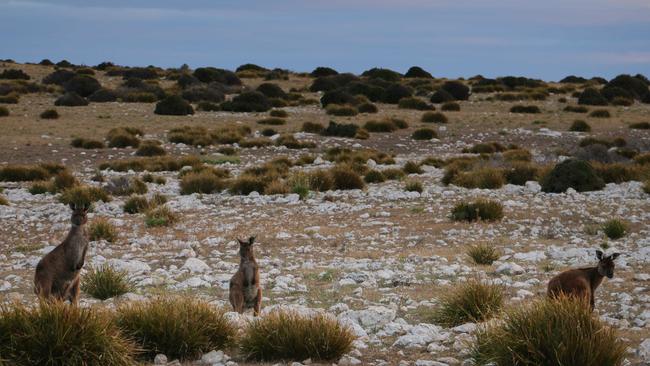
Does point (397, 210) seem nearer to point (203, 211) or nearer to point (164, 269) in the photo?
point (203, 211)

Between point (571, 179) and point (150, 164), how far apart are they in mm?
13339

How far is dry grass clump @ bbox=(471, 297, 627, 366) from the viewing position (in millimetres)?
5762

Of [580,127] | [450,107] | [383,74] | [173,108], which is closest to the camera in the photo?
[580,127]

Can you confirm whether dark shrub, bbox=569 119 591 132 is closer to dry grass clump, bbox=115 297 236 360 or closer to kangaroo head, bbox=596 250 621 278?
kangaroo head, bbox=596 250 621 278

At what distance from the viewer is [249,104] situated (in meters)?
42.9

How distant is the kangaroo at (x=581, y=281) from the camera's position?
7438mm

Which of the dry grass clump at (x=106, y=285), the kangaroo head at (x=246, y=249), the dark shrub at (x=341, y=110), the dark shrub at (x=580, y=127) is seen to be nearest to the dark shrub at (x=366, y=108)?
the dark shrub at (x=341, y=110)

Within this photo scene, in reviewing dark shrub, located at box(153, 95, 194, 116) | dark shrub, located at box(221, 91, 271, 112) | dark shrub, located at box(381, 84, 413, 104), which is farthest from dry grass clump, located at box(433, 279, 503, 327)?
dark shrub, located at box(381, 84, 413, 104)

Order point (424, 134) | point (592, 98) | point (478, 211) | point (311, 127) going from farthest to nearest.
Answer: point (592, 98) < point (311, 127) < point (424, 134) < point (478, 211)

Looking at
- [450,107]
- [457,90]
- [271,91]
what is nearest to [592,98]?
[457,90]

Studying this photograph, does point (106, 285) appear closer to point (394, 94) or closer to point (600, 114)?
point (600, 114)

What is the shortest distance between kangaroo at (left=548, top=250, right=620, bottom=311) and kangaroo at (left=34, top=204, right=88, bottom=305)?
4573 mm

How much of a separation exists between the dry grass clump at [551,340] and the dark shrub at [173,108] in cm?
3515

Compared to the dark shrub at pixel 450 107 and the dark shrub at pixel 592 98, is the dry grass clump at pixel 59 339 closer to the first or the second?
the dark shrub at pixel 450 107
